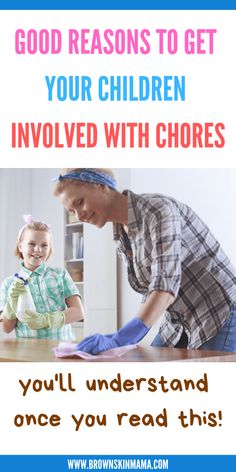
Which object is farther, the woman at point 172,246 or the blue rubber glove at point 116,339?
the woman at point 172,246

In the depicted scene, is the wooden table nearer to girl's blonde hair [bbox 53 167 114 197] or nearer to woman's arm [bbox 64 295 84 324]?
girl's blonde hair [bbox 53 167 114 197]

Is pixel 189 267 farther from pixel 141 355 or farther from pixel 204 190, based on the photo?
pixel 204 190

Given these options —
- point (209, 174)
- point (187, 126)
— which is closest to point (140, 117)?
point (187, 126)

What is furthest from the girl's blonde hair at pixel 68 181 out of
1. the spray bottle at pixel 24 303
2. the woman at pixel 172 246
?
the spray bottle at pixel 24 303

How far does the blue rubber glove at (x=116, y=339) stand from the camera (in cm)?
150

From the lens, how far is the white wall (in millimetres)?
3992

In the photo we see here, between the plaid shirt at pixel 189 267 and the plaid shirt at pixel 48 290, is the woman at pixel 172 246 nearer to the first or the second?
the plaid shirt at pixel 189 267

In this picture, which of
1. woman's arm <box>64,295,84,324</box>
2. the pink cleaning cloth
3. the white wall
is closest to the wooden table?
the pink cleaning cloth

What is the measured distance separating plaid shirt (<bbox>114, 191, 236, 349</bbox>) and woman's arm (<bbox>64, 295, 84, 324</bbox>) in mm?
534

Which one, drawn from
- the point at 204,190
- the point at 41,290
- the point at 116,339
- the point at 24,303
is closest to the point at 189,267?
the point at 116,339

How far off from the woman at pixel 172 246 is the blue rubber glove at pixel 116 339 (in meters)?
0.17

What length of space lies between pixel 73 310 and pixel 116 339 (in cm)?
83

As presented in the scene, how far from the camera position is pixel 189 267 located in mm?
1810
